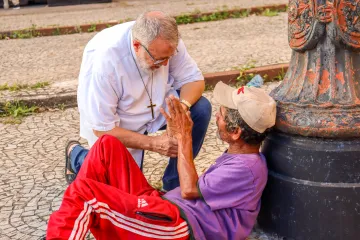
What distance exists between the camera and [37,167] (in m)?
5.00

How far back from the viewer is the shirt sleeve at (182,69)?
431cm

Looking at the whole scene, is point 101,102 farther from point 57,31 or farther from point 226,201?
point 57,31

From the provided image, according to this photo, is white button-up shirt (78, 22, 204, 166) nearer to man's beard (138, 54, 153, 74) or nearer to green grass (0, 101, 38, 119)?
man's beard (138, 54, 153, 74)

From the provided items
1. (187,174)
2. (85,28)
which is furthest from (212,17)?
(187,174)

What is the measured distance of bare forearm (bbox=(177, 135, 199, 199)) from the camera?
3418 mm

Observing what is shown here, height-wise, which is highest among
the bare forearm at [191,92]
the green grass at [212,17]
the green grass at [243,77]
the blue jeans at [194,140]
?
the bare forearm at [191,92]

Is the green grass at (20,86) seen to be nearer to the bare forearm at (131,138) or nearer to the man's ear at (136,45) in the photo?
the bare forearm at (131,138)

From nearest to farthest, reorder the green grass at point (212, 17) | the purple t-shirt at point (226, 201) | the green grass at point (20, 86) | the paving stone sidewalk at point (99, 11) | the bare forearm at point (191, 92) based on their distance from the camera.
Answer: the purple t-shirt at point (226, 201) < the bare forearm at point (191, 92) < the green grass at point (20, 86) < the green grass at point (212, 17) < the paving stone sidewalk at point (99, 11)

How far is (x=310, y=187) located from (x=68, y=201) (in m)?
1.21

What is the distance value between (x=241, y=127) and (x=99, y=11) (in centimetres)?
1056

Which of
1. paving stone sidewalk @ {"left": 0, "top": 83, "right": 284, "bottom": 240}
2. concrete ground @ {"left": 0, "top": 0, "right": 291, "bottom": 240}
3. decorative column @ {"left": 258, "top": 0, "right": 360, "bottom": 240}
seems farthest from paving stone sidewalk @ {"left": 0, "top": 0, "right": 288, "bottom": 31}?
decorative column @ {"left": 258, "top": 0, "right": 360, "bottom": 240}

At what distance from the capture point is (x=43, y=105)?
6.62m

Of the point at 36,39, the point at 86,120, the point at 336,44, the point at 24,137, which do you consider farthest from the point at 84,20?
the point at 336,44

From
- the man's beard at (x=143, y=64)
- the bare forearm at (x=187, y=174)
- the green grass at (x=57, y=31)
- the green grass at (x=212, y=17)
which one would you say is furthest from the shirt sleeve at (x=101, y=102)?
the green grass at (x=212, y=17)
